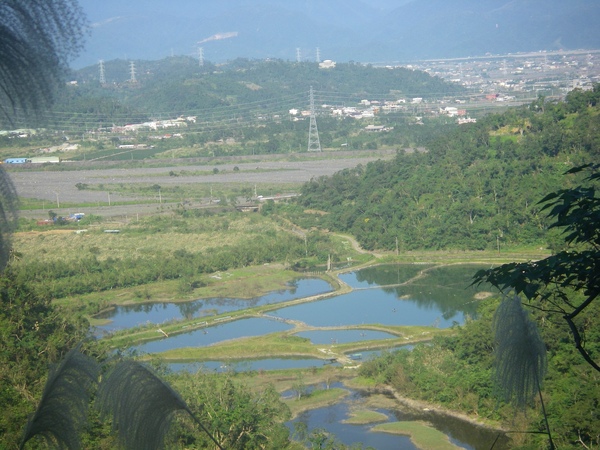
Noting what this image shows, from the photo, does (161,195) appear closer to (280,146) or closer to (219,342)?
(280,146)

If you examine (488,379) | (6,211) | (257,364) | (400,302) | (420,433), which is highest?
(6,211)

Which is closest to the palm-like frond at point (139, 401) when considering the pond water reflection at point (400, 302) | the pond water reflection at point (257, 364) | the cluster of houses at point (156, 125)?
the pond water reflection at point (257, 364)

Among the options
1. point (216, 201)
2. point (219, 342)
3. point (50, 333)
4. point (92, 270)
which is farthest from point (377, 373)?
point (216, 201)

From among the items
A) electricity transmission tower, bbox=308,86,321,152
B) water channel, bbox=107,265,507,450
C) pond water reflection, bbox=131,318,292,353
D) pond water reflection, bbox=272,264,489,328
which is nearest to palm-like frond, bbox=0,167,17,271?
water channel, bbox=107,265,507,450

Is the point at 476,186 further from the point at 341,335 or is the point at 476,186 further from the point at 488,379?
the point at 488,379

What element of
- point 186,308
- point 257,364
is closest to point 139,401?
point 257,364

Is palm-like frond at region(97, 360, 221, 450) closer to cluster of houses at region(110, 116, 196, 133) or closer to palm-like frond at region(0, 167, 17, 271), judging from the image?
palm-like frond at region(0, 167, 17, 271)
